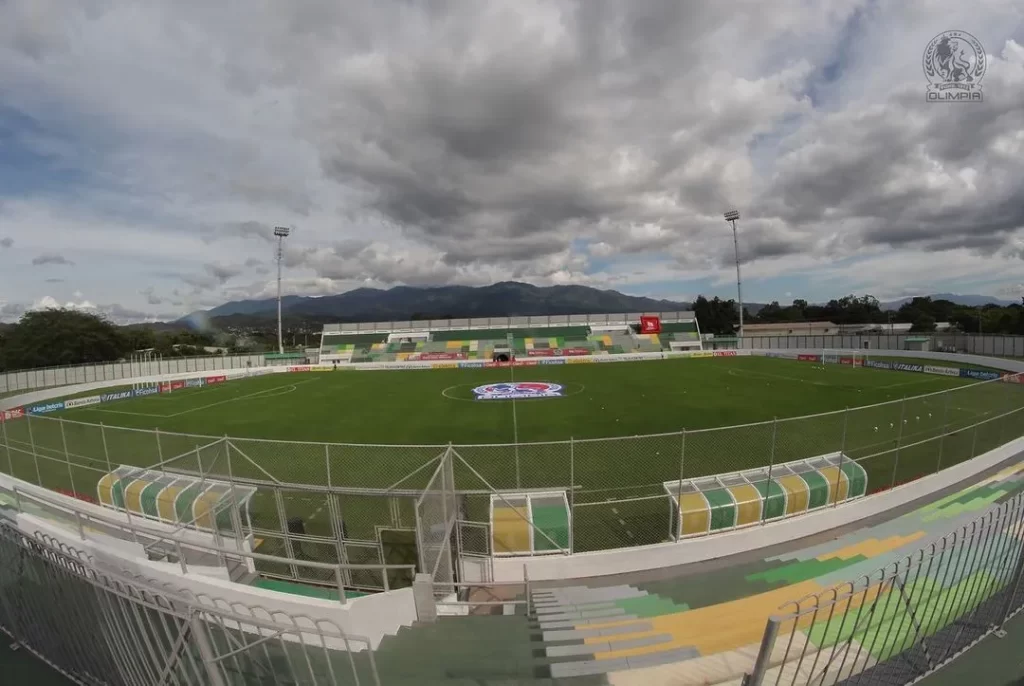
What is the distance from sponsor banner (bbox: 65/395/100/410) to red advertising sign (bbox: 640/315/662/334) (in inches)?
2540

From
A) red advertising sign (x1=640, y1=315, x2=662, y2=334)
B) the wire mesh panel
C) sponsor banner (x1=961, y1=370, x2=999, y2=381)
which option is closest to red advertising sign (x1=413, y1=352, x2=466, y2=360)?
red advertising sign (x1=640, y1=315, x2=662, y2=334)

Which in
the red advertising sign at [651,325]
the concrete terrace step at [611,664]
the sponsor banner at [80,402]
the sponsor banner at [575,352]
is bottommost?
the sponsor banner at [80,402]

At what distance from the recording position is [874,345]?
55875 mm

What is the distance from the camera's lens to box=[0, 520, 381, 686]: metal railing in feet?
10.1

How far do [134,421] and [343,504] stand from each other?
22898mm

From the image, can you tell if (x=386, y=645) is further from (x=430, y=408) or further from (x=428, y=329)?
(x=428, y=329)

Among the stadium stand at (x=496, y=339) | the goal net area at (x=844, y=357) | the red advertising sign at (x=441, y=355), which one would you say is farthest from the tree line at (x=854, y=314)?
the red advertising sign at (x=441, y=355)

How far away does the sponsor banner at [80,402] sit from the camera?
3311cm

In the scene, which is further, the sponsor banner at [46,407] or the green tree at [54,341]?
the green tree at [54,341]

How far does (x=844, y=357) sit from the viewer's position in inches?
1870

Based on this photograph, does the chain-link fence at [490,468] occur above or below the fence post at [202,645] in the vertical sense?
below

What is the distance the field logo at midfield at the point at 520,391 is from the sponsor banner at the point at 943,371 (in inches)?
1215

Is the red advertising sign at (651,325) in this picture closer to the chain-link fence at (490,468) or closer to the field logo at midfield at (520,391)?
the field logo at midfield at (520,391)

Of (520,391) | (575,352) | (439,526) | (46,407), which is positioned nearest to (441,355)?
(575,352)
